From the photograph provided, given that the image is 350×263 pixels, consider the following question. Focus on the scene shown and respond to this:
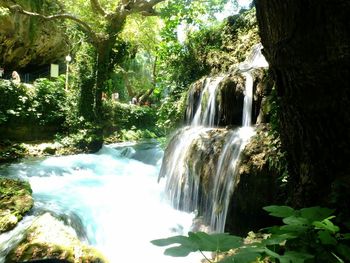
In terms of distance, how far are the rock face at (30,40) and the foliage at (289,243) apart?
14600 millimetres

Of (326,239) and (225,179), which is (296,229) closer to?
(326,239)

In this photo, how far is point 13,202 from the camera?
6.25 m

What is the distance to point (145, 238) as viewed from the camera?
20.1 ft

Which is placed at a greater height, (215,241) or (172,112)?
(172,112)

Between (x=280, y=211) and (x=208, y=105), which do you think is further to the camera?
(x=208, y=105)

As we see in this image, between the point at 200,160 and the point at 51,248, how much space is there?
2.96 m

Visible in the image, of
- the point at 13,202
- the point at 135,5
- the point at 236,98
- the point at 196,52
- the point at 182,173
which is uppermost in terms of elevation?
the point at 135,5

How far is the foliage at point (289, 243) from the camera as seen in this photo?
1111 millimetres

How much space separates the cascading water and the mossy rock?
289 cm

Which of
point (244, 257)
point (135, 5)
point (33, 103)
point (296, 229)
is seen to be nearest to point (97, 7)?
point (135, 5)

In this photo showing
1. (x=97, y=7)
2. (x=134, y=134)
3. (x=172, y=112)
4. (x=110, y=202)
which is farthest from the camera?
(x=134, y=134)

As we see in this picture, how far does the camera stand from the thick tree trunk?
5.56 feet

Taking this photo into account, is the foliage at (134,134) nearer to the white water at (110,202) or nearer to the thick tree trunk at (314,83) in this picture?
the white water at (110,202)

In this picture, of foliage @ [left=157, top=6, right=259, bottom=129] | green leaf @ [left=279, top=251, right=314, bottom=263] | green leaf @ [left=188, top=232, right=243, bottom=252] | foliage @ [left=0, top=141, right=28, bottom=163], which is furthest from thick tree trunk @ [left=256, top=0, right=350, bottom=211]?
foliage @ [left=0, top=141, right=28, bottom=163]
